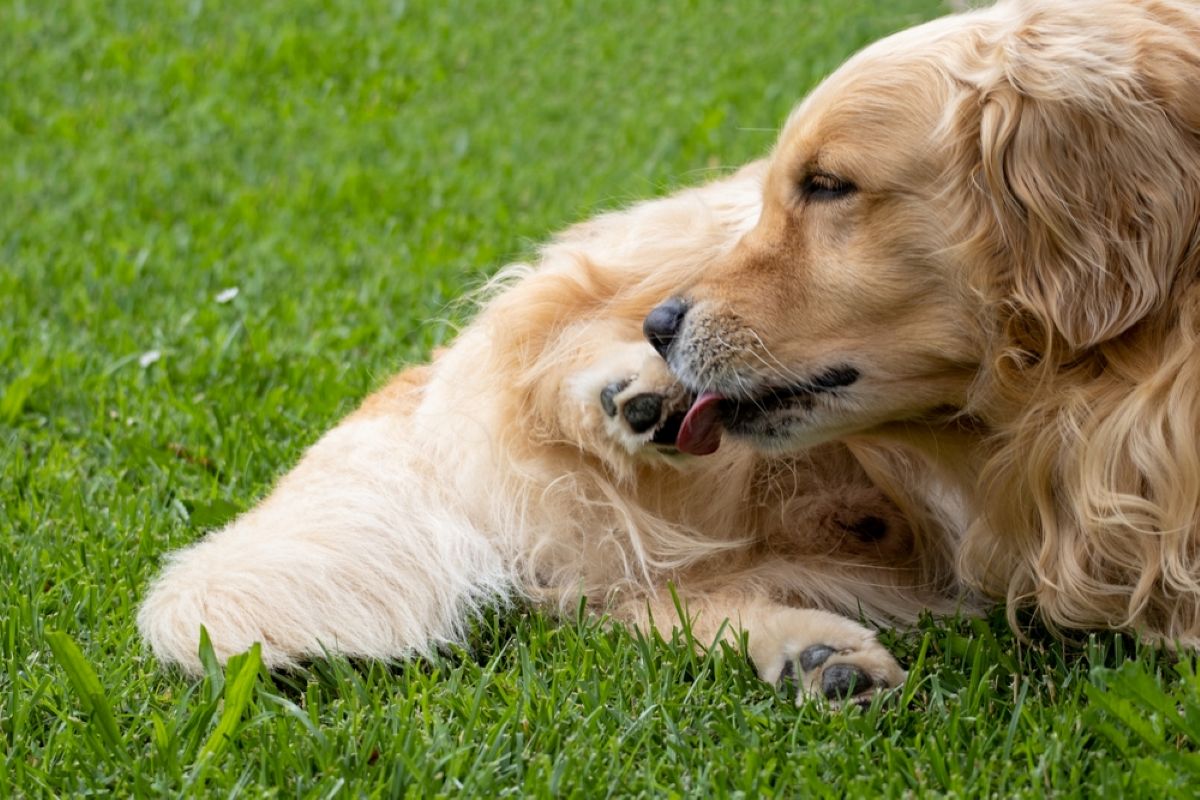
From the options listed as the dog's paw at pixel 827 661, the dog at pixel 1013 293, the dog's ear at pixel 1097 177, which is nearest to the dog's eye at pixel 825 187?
the dog at pixel 1013 293

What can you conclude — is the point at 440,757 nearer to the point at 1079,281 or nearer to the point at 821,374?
the point at 821,374

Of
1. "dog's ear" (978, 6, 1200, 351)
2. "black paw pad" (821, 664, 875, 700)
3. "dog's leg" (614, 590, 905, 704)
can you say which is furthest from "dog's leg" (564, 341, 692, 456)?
"dog's ear" (978, 6, 1200, 351)

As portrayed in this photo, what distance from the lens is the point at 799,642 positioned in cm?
264

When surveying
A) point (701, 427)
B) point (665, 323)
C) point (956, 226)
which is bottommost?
point (701, 427)

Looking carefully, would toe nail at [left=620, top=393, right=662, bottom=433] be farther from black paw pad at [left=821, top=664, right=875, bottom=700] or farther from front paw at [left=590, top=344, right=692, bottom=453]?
black paw pad at [left=821, top=664, right=875, bottom=700]

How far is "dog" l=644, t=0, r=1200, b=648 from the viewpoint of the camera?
240cm

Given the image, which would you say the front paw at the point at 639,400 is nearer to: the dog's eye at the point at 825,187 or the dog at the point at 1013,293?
the dog at the point at 1013,293

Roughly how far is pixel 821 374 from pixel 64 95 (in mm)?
5628

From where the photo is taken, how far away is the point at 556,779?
7.26 ft

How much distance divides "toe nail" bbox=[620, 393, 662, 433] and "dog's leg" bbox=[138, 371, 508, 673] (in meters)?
0.41

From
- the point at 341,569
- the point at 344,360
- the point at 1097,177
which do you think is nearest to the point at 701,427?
the point at 341,569

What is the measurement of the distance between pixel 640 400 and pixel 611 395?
78 mm

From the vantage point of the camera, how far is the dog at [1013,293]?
2.40 meters

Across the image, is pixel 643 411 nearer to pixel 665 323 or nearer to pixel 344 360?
pixel 665 323
